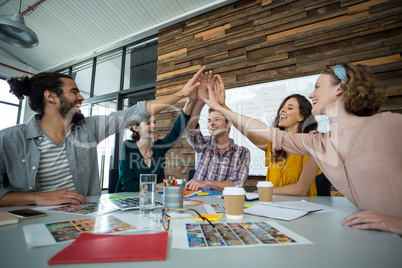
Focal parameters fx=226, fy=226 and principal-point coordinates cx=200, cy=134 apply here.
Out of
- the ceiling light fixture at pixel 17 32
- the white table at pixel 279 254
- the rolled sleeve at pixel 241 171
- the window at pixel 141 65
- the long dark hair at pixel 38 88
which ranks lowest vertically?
the white table at pixel 279 254

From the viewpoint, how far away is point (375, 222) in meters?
0.65

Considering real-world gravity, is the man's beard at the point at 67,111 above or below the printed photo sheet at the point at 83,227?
above

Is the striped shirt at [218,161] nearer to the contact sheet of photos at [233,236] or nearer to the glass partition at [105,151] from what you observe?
the contact sheet of photos at [233,236]

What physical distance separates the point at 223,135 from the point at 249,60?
1460 mm

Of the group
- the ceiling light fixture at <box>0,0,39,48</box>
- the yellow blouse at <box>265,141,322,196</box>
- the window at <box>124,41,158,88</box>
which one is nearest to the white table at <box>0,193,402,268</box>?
the yellow blouse at <box>265,141,322,196</box>

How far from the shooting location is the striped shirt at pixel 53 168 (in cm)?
126

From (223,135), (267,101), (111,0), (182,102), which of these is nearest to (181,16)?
(111,0)

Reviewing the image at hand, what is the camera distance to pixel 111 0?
377 centimetres

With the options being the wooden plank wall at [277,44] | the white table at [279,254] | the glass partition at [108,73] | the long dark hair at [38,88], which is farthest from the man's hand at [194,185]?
the glass partition at [108,73]

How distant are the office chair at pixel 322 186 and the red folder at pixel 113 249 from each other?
161cm

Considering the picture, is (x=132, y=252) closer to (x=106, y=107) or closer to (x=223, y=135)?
(x=223, y=135)

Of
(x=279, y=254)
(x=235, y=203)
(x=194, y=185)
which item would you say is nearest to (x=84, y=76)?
(x=194, y=185)

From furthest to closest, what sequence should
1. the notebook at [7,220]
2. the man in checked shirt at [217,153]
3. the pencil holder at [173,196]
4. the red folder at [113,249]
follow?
the man in checked shirt at [217,153], the pencil holder at [173,196], the notebook at [7,220], the red folder at [113,249]

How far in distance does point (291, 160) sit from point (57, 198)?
153 centimetres
